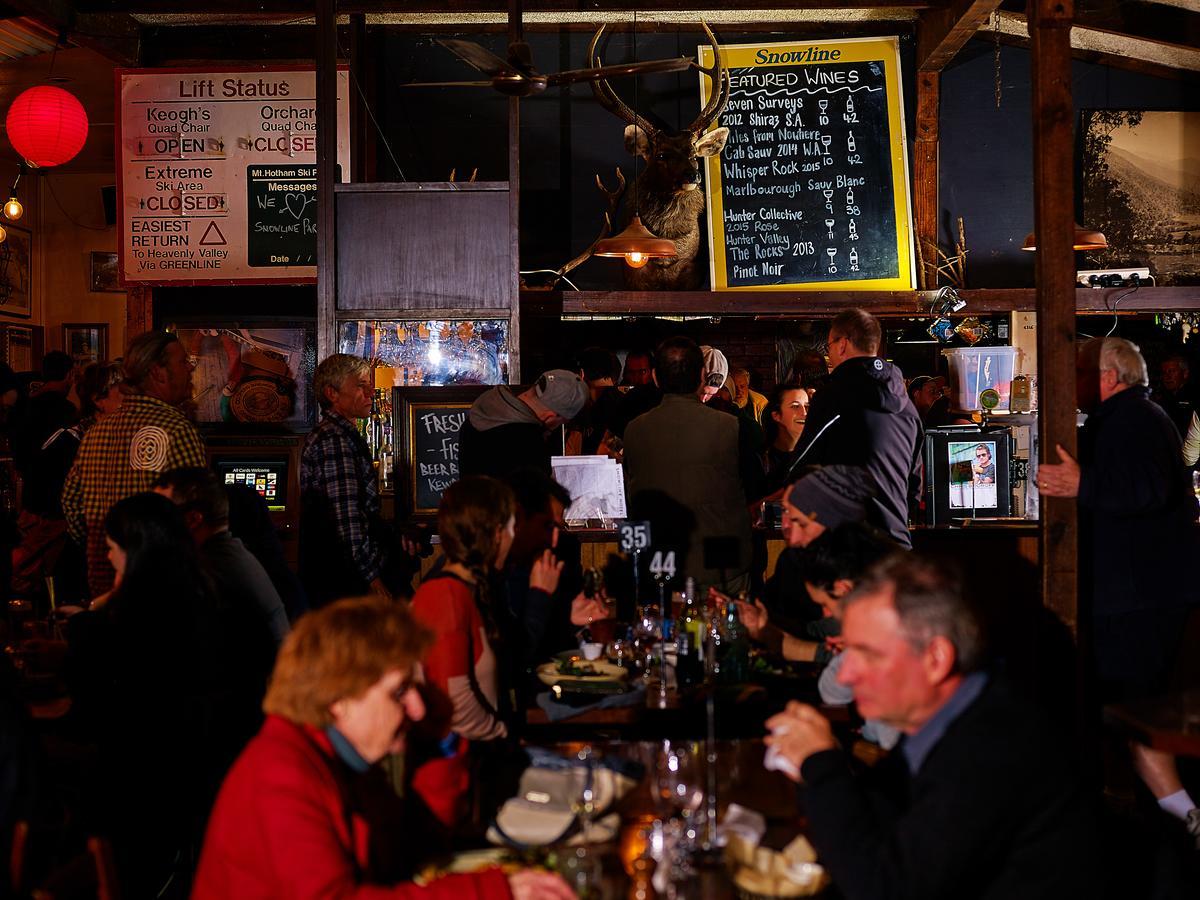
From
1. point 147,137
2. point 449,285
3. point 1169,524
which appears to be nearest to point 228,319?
point 147,137

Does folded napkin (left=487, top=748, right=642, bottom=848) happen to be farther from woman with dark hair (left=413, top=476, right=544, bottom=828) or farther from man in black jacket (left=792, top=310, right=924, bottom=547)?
man in black jacket (left=792, top=310, right=924, bottom=547)

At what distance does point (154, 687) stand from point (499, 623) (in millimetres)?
1056

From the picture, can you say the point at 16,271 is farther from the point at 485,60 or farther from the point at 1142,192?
the point at 1142,192

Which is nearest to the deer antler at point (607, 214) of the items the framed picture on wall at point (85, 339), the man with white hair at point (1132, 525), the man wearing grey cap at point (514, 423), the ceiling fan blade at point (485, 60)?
the ceiling fan blade at point (485, 60)

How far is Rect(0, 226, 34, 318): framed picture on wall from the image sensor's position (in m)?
13.4

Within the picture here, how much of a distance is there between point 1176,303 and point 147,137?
7462 mm

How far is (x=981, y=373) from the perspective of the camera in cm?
695

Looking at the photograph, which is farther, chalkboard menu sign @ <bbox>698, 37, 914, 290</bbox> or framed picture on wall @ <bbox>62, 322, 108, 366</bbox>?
framed picture on wall @ <bbox>62, 322, 108, 366</bbox>

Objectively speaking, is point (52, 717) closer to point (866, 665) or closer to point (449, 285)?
point (866, 665)

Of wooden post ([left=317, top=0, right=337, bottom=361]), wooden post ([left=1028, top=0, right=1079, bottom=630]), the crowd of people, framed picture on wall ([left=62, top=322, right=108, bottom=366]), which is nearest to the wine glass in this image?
the crowd of people

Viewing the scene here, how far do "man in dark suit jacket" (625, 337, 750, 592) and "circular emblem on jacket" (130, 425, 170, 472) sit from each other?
216 cm

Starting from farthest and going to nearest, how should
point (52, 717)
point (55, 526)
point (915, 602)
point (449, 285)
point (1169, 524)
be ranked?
point (55, 526), point (449, 285), point (1169, 524), point (52, 717), point (915, 602)

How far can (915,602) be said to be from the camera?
2.26 meters

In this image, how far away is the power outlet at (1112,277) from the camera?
8.65m
